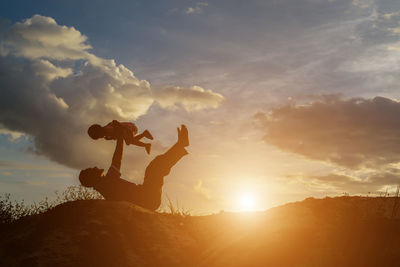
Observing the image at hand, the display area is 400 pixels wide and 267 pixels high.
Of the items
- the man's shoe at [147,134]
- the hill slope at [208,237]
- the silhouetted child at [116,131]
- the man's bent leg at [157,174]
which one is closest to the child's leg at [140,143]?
the silhouetted child at [116,131]

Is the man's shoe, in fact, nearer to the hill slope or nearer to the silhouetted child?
the silhouetted child

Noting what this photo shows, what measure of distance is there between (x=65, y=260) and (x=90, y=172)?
326 centimetres

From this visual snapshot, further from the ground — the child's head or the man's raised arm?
the child's head

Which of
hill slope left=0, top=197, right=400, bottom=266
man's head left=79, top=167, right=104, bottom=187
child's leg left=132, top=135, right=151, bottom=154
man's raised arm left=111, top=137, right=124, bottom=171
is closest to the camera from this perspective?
hill slope left=0, top=197, right=400, bottom=266

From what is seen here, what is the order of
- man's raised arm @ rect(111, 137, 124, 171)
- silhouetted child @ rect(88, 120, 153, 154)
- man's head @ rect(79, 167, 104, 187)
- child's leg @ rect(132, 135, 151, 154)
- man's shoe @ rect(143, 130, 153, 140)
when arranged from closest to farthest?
man's head @ rect(79, 167, 104, 187)
man's raised arm @ rect(111, 137, 124, 171)
silhouetted child @ rect(88, 120, 153, 154)
child's leg @ rect(132, 135, 151, 154)
man's shoe @ rect(143, 130, 153, 140)

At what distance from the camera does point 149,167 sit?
33.9 ft

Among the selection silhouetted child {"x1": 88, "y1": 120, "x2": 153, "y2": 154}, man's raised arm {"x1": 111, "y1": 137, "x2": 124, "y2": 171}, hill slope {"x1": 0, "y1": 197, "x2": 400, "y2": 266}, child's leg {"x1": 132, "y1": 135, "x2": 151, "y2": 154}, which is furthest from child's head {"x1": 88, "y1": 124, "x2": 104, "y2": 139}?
hill slope {"x1": 0, "y1": 197, "x2": 400, "y2": 266}

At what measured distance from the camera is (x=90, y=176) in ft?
31.4

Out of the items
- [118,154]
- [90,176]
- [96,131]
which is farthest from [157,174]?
[96,131]

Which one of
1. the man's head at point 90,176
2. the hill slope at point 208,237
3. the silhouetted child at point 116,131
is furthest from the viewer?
the silhouetted child at point 116,131

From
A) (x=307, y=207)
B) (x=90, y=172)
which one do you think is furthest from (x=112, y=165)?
(x=307, y=207)

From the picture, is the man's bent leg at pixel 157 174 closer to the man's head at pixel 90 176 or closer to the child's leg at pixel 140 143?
the child's leg at pixel 140 143

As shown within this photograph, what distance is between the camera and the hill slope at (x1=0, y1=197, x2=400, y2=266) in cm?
645

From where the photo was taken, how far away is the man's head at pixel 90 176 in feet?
31.4
